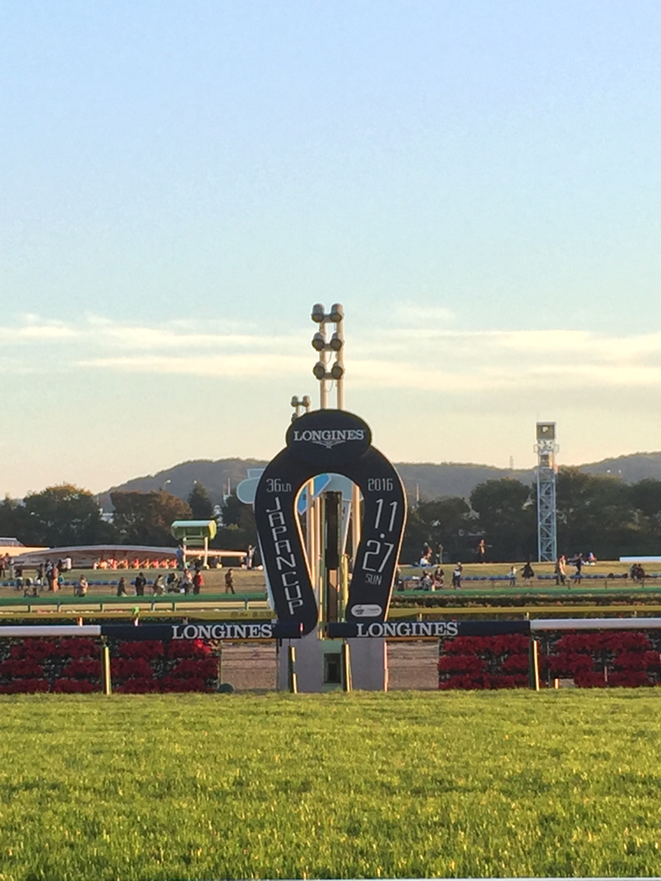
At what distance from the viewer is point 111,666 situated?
1748 centimetres

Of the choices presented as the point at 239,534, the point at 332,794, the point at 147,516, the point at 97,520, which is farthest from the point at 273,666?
the point at 147,516

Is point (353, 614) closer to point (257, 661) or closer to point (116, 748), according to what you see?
point (257, 661)

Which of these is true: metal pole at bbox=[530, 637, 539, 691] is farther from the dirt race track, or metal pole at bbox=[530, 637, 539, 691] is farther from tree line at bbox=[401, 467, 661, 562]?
tree line at bbox=[401, 467, 661, 562]

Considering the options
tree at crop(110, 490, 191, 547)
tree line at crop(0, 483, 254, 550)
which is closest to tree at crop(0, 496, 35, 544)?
tree line at crop(0, 483, 254, 550)

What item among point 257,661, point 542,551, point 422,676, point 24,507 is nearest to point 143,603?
point 257,661

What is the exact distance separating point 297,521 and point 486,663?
381 centimetres

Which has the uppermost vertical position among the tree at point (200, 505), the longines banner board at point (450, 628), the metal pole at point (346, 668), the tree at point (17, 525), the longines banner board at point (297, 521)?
the tree at point (200, 505)

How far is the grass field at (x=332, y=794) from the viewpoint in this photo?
6.04 metres

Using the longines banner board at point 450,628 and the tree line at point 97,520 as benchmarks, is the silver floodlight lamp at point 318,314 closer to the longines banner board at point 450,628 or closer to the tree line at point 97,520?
the longines banner board at point 450,628

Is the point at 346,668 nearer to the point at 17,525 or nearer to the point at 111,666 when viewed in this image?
the point at 111,666

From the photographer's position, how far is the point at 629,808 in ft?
23.3

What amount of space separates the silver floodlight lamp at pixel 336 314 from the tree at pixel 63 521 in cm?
9363

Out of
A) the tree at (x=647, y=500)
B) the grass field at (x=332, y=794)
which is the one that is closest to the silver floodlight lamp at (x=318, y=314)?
the grass field at (x=332, y=794)

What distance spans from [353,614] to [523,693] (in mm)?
4912
